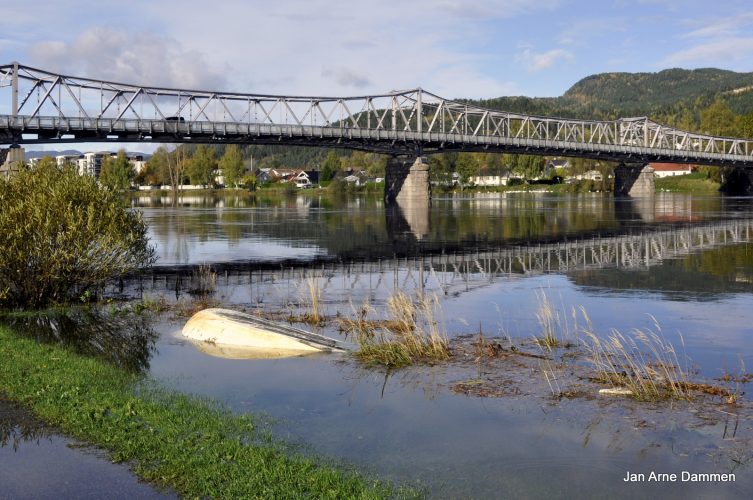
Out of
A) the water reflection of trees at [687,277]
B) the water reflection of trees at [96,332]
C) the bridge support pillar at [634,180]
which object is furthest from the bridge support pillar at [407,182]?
the water reflection of trees at [96,332]

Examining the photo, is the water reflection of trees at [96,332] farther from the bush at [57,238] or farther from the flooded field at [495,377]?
the bush at [57,238]

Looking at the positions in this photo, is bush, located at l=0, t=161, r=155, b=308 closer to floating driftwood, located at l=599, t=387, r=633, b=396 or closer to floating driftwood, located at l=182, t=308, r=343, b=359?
floating driftwood, located at l=182, t=308, r=343, b=359

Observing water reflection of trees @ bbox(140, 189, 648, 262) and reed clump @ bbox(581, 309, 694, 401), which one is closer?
reed clump @ bbox(581, 309, 694, 401)

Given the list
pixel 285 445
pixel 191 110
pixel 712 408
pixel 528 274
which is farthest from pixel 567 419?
pixel 191 110

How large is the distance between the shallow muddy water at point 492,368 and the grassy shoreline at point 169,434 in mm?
817

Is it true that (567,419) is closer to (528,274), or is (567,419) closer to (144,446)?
(144,446)

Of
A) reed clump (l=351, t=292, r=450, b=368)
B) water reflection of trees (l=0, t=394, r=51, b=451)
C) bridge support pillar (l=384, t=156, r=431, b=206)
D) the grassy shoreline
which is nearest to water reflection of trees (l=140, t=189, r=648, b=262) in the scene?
reed clump (l=351, t=292, r=450, b=368)

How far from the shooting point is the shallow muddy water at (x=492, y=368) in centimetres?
1119

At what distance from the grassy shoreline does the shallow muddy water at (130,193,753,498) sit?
817 mm

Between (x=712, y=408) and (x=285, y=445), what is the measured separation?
7585mm

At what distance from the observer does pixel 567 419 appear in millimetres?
13234

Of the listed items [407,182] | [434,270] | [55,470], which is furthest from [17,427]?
[407,182]

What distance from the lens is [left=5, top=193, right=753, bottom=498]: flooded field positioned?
11.2 m

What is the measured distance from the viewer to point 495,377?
1600cm
